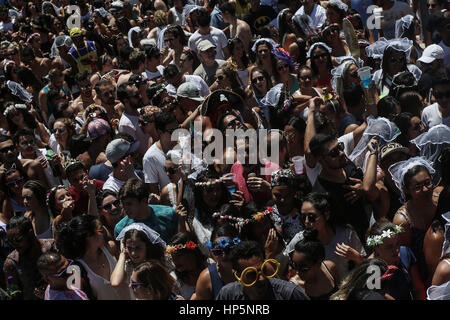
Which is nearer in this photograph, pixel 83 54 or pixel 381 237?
pixel 381 237

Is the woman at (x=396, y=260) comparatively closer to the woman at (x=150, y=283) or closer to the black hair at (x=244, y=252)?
the black hair at (x=244, y=252)

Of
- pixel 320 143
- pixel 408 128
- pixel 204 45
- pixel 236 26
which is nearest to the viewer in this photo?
pixel 320 143

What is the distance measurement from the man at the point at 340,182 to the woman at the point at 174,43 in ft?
14.3

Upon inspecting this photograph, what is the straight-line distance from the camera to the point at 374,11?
9.18m

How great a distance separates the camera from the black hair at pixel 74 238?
4891 millimetres

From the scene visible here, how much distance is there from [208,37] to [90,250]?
484 centimetres

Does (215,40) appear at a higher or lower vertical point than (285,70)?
lower

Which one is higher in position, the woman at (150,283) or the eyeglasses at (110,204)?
the woman at (150,283)

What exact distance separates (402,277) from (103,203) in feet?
9.15

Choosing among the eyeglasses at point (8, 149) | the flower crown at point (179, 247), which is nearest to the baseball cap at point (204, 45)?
the eyeglasses at point (8, 149)

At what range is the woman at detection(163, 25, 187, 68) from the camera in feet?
30.6

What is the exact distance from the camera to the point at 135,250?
16.1 ft

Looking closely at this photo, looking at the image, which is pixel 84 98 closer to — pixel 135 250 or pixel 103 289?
pixel 135 250

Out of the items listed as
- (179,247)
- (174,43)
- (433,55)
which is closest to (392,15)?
(433,55)
